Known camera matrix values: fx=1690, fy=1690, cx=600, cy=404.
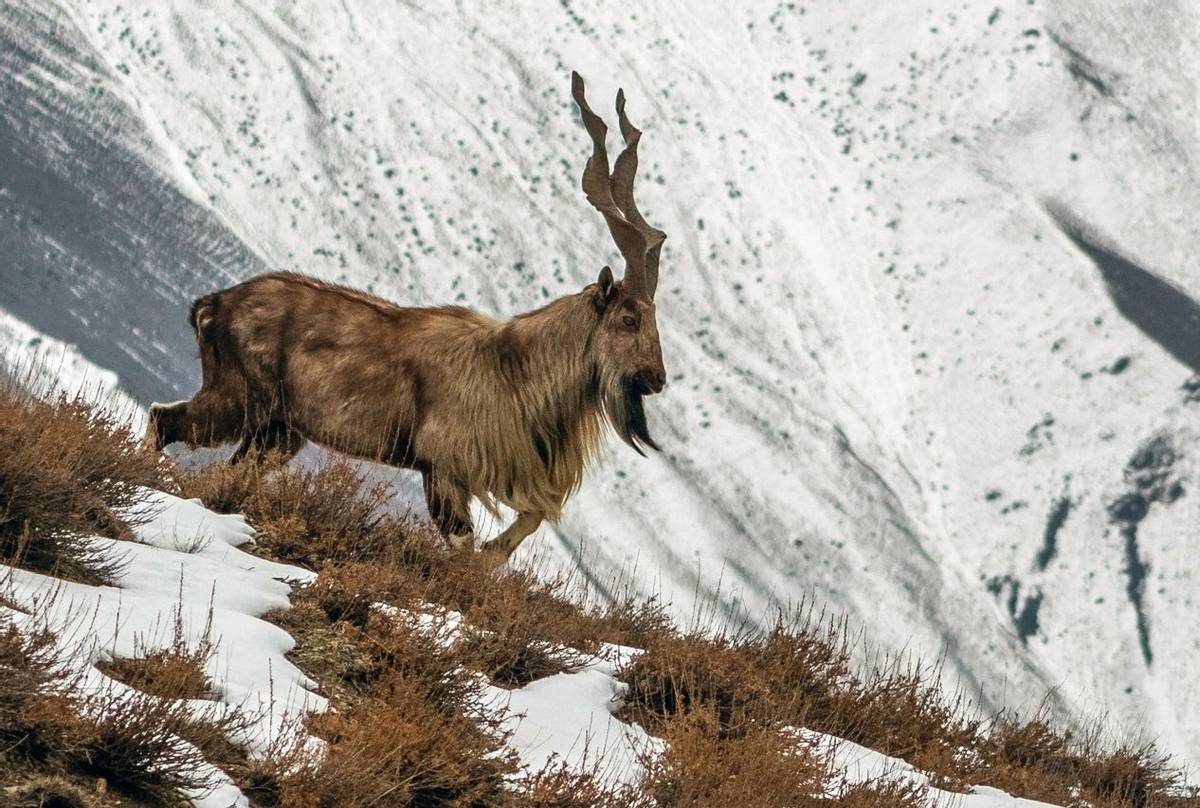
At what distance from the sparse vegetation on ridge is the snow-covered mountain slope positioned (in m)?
21.3

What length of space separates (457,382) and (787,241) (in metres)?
26.1

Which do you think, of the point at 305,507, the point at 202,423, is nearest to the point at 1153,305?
the point at 202,423

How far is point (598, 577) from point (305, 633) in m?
22.6

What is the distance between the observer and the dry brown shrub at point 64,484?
4.88 meters

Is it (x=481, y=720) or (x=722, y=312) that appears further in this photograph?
(x=722, y=312)

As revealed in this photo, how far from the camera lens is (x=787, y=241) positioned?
110ft

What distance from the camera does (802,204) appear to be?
33.8 metres

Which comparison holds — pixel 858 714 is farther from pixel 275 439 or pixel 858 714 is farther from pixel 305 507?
pixel 275 439

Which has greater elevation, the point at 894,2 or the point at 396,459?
the point at 894,2

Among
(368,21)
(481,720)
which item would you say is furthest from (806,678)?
(368,21)

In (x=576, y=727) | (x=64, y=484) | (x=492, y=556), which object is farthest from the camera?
(x=492, y=556)

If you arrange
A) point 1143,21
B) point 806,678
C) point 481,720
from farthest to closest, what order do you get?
point 1143,21, point 806,678, point 481,720

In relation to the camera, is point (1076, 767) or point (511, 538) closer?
point (511, 538)

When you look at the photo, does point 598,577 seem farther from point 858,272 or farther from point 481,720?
point 481,720
